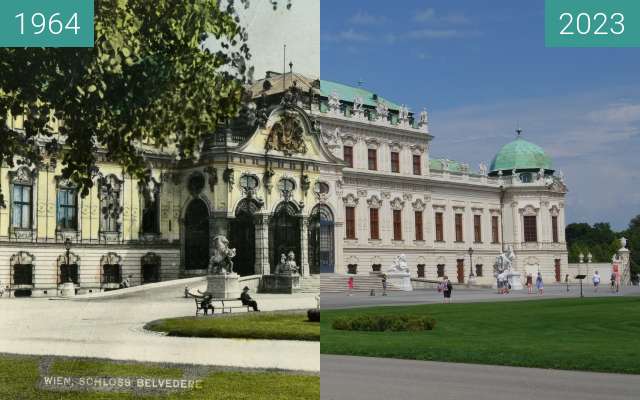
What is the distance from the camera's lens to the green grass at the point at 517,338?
1126 cm

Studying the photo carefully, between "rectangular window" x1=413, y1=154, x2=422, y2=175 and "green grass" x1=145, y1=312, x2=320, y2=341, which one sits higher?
"rectangular window" x1=413, y1=154, x2=422, y2=175

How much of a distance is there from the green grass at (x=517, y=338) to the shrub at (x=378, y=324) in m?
0.23

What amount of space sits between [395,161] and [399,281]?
9800 mm

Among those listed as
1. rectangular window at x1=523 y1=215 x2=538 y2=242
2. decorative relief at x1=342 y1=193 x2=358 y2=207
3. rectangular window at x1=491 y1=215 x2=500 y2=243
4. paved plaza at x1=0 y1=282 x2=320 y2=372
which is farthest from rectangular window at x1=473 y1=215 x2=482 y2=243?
paved plaza at x1=0 y1=282 x2=320 y2=372

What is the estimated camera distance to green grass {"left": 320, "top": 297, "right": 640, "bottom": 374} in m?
11.3

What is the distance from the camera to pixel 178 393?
19.2 feet

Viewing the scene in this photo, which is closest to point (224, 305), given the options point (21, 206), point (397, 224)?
point (21, 206)

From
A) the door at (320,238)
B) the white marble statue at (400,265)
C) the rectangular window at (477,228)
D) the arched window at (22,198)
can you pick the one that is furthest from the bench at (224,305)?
the rectangular window at (477,228)

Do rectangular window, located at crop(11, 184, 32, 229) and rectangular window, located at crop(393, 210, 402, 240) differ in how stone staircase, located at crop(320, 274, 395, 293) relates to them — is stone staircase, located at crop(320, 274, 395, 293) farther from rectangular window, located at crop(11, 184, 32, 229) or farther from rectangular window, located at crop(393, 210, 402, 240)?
rectangular window, located at crop(11, 184, 32, 229)

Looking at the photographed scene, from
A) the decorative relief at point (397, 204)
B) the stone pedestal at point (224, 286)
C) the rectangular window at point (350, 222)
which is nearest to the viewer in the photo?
the stone pedestal at point (224, 286)

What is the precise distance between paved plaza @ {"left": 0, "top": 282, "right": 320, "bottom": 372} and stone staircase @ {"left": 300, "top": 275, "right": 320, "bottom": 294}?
0.19 meters

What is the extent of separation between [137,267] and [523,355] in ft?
22.8

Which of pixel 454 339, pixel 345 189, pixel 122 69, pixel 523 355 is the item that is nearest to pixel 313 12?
pixel 122 69

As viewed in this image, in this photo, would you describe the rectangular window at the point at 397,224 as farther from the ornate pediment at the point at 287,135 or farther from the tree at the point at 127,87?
the tree at the point at 127,87
